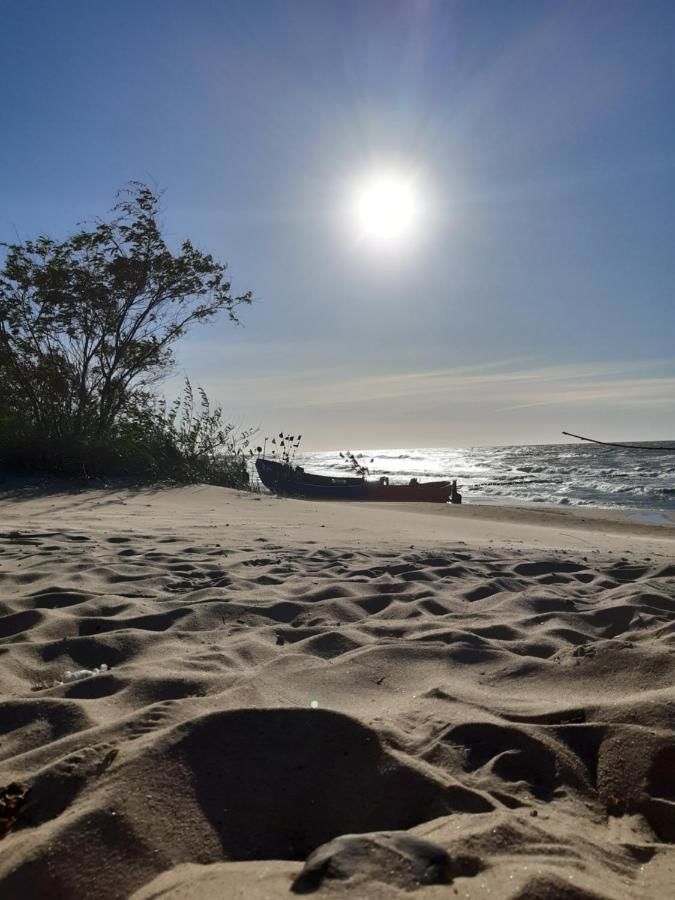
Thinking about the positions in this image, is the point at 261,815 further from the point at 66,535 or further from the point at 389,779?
the point at 66,535

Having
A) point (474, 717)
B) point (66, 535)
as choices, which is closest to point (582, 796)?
point (474, 717)

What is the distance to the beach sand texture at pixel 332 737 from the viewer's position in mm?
1208

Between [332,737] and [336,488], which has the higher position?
[336,488]

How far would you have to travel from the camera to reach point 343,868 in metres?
1.15

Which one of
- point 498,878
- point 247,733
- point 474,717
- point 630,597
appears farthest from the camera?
point 630,597

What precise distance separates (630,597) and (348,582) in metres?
1.45

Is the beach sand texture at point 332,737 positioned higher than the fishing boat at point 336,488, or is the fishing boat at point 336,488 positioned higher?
the fishing boat at point 336,488

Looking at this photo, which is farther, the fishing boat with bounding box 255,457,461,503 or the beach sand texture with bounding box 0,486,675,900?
the fishing boat with bounding box 255,457,461,503

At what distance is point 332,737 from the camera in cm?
167

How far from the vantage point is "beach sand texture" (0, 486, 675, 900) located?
121cm

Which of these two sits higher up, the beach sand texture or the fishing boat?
the fishing boat

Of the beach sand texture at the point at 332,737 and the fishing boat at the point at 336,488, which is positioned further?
the fishing boat at the point at 336,488

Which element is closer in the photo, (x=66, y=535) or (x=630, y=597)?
(x=630, y=597)

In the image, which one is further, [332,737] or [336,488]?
[336,488]
